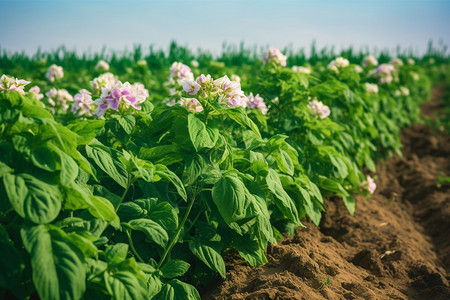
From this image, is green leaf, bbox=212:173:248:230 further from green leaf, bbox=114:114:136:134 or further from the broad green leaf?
the broad green leaf

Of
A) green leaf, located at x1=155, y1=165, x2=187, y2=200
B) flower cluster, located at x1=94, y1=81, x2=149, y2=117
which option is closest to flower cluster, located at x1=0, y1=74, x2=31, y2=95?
flower cluster, located at x1=94, y1=81, x2=149, y2=117

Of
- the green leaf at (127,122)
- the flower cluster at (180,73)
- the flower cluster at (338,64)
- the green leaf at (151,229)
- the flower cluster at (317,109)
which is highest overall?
the flower cluster at (338,64)

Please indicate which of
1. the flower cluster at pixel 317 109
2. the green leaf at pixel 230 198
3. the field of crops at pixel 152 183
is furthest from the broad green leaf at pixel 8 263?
the flower cluster at pixel 317 109

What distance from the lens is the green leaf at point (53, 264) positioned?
60.6 inches

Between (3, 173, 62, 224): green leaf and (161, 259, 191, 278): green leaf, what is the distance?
2.31 ft

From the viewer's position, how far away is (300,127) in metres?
3.68

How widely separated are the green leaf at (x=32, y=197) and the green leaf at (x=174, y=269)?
0.71 m

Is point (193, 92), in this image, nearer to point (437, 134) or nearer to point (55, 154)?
point (55, 154)

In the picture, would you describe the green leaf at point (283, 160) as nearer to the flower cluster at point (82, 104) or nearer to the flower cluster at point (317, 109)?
the flower cluster at point (317, 109)

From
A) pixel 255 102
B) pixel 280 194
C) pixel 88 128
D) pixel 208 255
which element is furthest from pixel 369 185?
pixel 88 128

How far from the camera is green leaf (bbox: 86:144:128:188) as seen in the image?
2.13m

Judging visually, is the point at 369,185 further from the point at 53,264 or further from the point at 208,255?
the point at 53,264

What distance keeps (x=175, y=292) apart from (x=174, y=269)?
0.35 feet

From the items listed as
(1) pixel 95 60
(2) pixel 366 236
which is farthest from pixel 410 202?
(1) pixel 95 60
